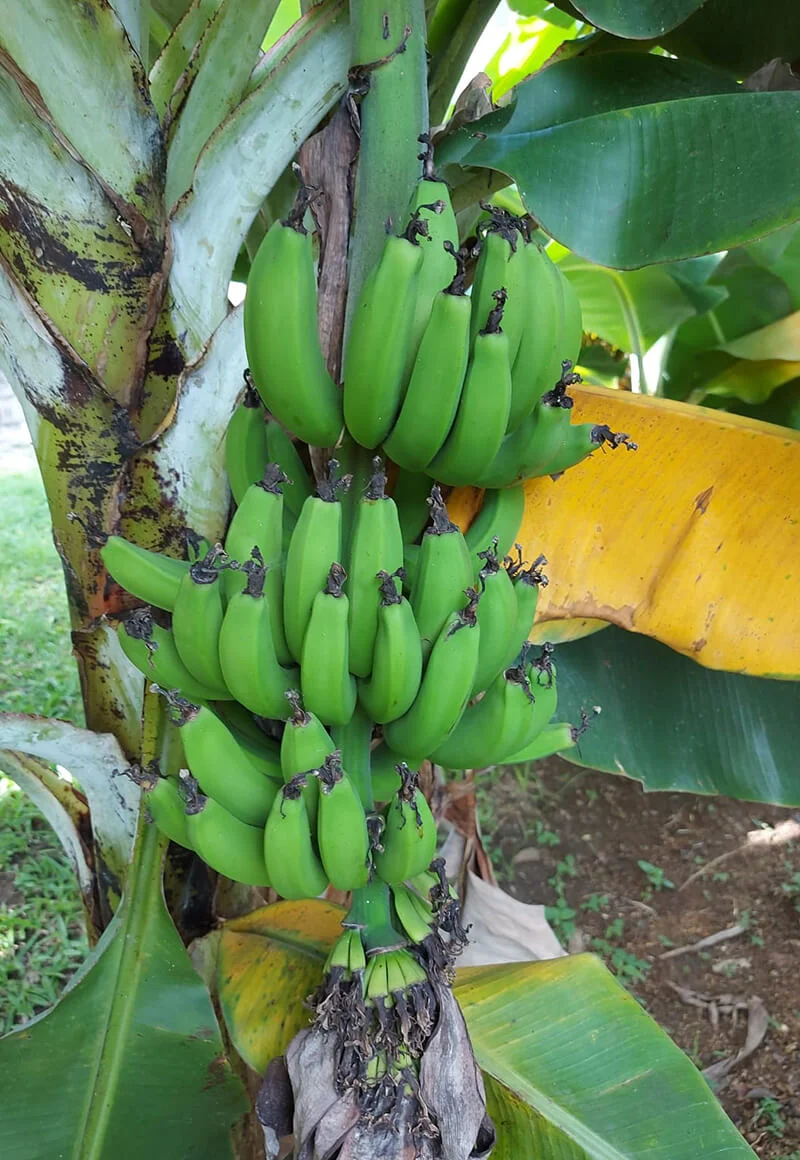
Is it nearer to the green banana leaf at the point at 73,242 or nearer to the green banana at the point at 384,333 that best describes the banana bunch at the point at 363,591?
the green banana at the point at 384,333

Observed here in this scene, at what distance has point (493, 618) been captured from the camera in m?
0.75

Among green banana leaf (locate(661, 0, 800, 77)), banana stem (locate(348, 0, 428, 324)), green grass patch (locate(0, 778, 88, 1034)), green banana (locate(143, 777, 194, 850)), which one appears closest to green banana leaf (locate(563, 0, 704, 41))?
banana stem (locate(348, 0, 428, 324))

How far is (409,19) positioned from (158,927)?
2.95ft

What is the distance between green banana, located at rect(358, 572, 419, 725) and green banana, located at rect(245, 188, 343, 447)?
17 cm

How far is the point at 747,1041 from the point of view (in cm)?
175

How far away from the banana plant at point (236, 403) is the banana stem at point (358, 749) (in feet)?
0.66

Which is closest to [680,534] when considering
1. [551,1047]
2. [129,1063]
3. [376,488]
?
[376,488]

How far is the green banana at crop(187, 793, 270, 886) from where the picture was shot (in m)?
0.65

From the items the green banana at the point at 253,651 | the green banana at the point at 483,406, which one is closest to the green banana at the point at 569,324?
the green banana at the point at 483,406

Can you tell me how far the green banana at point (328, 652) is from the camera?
64cm

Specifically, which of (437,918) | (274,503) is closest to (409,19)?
(274,503)

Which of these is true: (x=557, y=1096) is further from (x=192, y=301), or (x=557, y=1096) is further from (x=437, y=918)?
(x=192, y=301)

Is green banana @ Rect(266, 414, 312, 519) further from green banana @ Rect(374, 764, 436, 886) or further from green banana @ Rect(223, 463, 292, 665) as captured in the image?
green banana @ Rect(374, 764, 436, 886)

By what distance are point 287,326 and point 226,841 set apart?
16.7 inches
